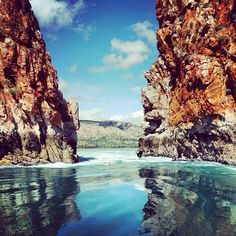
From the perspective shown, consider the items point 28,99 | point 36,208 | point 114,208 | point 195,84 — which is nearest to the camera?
point 36,208

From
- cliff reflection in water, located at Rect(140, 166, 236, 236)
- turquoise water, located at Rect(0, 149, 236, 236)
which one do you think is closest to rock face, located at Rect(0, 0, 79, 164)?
turquoise water, located at Rect(0, 149, 236, 236)

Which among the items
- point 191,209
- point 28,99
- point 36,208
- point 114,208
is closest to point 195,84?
point 28,99

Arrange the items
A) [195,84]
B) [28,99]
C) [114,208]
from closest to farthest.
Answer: [114,208] < [28,99] < [195,84]

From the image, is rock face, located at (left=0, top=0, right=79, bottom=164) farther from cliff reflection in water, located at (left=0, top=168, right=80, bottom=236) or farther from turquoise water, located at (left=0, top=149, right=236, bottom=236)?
cliff reflection in water, located at (left=0, top=168, right=80, bottom=236)

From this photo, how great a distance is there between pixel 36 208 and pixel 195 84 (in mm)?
49274

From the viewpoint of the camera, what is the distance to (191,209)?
68.4 ft

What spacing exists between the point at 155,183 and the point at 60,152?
3672 cm

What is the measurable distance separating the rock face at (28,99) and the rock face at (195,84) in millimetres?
21703

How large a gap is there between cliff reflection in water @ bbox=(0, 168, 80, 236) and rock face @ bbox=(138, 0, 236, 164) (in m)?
33.6

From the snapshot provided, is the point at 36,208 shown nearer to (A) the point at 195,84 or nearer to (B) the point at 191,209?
(B) the point at 191,209

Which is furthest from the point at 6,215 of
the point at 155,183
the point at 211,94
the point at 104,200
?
the point at 211,94

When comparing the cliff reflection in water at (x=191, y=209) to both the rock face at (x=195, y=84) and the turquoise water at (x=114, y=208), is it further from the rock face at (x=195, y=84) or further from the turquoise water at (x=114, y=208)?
the rock face at (x=195, y=84)

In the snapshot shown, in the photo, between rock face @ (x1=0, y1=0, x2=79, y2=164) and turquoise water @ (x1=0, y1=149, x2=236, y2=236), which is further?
rock face @ (x1=0, y1=0, x2=79, y2=164)

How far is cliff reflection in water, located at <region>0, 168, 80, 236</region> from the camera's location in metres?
16.6
